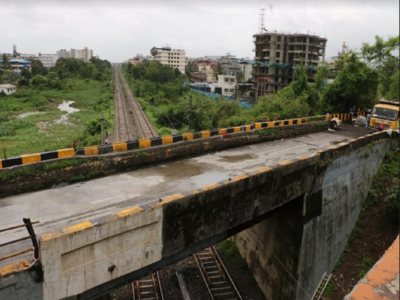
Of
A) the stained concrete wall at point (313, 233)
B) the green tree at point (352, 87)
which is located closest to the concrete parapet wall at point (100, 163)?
the stained concrete wall at point (313, 233)

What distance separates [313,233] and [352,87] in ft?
40.1

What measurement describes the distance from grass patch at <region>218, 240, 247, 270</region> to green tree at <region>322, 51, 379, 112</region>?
12.3 m

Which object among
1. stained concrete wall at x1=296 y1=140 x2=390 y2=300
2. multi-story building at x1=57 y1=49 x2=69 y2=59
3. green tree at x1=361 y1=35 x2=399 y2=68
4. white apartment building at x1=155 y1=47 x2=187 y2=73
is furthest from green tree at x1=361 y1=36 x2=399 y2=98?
multi-story building at x1=57 y1=49 x2=69 y2=59

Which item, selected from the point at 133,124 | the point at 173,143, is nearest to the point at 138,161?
the point at 173,143

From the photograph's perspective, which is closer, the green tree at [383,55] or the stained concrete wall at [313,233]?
the stained concrete wall at [313,233]

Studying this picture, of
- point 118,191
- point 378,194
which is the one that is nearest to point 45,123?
point 118,191

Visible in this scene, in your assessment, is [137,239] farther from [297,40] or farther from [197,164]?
[297,40]

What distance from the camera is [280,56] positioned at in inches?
2023

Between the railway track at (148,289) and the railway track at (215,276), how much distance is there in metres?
1.75

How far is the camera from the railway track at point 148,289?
1080 cm

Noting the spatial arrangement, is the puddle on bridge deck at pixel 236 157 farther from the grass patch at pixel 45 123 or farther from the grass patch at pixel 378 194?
the grass patch at pixel 45 123

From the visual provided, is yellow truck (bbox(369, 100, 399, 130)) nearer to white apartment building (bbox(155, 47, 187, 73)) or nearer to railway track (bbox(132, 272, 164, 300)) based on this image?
railway track (bbox(132, 272, 164, 300))

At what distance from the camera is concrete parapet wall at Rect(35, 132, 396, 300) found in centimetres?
498

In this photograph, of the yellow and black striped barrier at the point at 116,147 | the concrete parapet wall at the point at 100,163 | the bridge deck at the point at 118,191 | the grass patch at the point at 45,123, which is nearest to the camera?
the bridge deck at the point at 118,191
